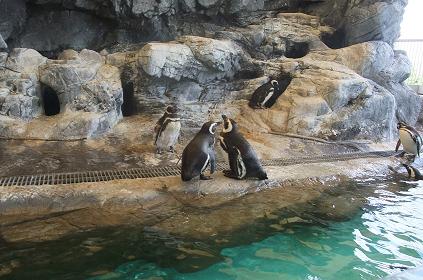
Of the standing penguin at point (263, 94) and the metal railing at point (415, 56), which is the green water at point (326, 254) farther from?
the metal railing at point (415, 56)

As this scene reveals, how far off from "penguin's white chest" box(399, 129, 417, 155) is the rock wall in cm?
99

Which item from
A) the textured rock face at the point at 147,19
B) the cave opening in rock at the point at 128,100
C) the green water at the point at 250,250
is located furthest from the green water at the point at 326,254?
the textured rock face at the point at 147,19

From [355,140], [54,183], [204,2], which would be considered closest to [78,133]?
[54,183]

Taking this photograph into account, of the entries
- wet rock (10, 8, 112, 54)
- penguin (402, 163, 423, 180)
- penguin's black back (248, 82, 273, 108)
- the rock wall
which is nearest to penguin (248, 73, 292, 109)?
penguin's black back (248, 82, 273, 108)

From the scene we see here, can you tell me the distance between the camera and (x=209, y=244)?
3.71 m

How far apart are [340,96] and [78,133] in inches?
216

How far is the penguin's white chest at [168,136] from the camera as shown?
6.46 metres

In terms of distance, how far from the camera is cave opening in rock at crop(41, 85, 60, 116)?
765cm

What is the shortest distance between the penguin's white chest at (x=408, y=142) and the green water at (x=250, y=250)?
9.53 feet

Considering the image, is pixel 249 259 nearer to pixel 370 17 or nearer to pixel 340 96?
pixel 340 96

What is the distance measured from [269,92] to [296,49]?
2.70 metres

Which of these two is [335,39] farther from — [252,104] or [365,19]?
[252,104]

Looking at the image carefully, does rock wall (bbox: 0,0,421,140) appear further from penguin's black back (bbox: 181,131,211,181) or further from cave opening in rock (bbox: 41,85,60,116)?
penguin's black back (bbox: 181,131,211,181)

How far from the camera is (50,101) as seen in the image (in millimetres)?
7949
